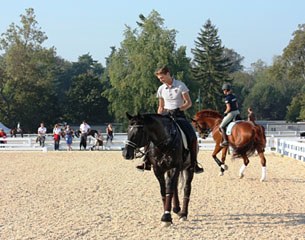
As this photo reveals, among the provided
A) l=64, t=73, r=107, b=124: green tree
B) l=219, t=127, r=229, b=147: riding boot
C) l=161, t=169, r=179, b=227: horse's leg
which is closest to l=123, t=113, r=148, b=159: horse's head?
l=161, t=169, r=179, b=227: horse's leg

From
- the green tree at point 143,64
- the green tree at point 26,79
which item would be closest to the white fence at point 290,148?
the green tree at point 143,64

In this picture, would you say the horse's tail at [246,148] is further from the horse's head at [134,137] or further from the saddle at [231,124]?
the horse's head at [134,137]

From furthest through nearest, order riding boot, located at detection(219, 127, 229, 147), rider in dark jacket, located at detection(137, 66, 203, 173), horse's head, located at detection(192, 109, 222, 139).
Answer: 1. horse's head, located at detection(192, 109, 222, 139)
2. riding boot, located at detection(219, 127, 229, 147)
3. rider in dark jacket, located at detection(137, 66, 203, 173)

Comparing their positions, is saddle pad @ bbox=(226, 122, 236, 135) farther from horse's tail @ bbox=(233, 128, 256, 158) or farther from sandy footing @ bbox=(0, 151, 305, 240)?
sandy footing @ bbox=(0, 151, 305, 240)

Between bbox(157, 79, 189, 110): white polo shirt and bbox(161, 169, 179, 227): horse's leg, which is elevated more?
bbox(157, 79, 189, 110): white polo shirt

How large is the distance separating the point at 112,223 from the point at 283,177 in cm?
827

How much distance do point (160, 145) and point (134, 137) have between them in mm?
464

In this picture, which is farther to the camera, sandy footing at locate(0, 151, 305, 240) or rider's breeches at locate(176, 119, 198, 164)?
rider's breeches at locate(176, 119, 198, 164)

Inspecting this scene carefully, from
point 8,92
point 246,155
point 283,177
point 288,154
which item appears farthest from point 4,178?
point 8,92

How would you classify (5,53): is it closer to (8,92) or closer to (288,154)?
(8,92)

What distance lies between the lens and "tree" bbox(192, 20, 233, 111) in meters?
73.6

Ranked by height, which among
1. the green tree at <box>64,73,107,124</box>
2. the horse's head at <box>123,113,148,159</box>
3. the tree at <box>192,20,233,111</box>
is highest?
the tree at <box>192,20,233,111</box>

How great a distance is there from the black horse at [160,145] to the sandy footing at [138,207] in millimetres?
622

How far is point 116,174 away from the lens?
1642cm
